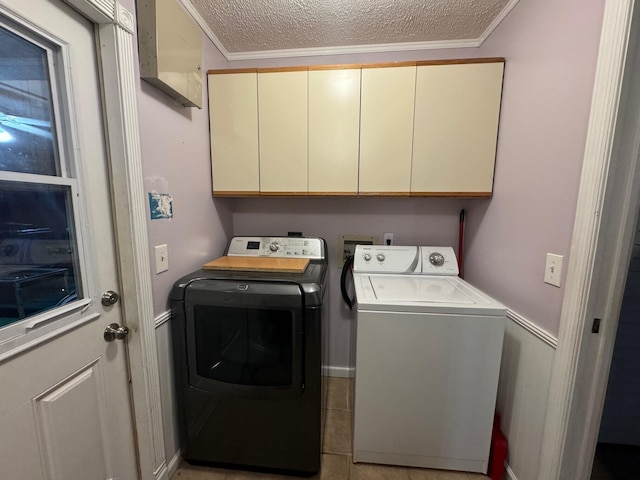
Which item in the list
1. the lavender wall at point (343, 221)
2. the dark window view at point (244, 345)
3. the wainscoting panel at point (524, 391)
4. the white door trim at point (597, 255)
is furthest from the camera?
the lavender wall at point (343, 221)

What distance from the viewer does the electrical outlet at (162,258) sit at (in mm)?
1157

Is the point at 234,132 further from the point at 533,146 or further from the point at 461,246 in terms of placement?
the point at 461,246

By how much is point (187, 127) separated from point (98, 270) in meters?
0.84

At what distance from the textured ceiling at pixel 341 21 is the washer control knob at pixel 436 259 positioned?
54.2 inches

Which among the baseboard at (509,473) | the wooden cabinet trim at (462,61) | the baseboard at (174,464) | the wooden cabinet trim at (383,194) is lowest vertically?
the baseboard at (174,464)

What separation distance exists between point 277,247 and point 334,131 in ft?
2.77

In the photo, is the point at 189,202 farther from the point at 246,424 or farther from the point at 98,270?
the point at 246,424

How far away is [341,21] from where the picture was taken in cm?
146

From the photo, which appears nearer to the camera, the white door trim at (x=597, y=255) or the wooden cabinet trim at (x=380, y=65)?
the white door trim at (x=597, y=255)

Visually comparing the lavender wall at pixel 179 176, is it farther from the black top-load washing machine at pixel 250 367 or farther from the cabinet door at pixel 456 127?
the cabinet door at pixel 456 127

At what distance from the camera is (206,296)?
1202 millimetres

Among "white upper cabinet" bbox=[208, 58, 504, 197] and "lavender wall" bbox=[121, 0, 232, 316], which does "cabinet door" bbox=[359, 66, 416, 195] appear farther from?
"lavender wall" bbox=[121, 0, 232, 316]

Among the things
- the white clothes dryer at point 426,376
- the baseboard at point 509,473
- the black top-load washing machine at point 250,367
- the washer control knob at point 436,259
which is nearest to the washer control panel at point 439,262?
the washer control knob at point 436,259

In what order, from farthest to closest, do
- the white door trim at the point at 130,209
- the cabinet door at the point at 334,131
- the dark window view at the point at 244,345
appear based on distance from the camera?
1. the cabinet door at the point at 334,131
2. the dark window view at the point at 244,345
3. the white door trim at the point at 130,209
